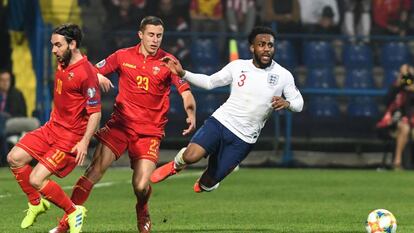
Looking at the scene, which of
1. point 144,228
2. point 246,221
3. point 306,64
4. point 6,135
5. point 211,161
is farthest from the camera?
point 306,64

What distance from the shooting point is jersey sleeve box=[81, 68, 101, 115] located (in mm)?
10867

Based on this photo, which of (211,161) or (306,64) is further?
(306,64)

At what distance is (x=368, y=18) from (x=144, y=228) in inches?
565

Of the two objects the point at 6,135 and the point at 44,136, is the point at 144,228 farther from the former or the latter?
the point at 6,135

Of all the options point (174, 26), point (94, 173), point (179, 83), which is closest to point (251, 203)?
point (179, 83)

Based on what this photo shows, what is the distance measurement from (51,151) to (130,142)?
978 mm

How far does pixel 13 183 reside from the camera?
753 inches

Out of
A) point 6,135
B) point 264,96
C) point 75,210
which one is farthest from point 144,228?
point 6,135

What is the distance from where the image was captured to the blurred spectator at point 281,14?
2470 cm

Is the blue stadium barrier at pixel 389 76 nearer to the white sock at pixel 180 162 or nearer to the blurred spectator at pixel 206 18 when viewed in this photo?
the blurred spectator at pixel 206 18

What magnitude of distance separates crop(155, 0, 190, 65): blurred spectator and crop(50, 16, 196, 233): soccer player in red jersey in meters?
12.0

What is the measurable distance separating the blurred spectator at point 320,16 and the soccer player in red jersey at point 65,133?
14.1 metres

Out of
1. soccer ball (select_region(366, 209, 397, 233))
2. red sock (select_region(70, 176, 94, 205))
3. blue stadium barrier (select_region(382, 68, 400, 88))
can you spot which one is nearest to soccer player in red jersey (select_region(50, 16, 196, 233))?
red sock (select_region(70, 176, 94, 205))

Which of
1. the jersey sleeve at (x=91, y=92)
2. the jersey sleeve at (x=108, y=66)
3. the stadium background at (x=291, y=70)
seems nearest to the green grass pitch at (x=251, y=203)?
the stadium background at (x=291, y=70)
